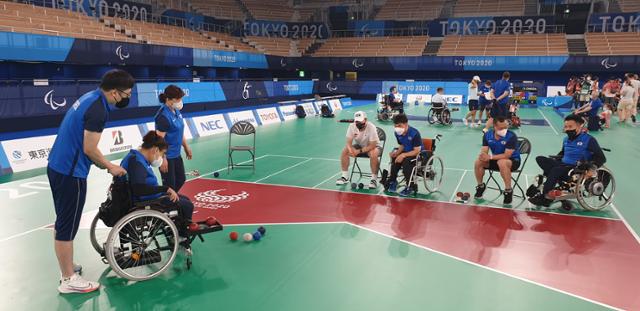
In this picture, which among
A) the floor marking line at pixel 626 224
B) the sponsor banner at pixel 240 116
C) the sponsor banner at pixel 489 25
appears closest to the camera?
the floor marking line at pixel 626 224

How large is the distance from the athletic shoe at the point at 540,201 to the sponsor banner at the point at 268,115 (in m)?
11.4

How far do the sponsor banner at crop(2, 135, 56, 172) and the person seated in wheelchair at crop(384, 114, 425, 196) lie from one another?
6.90 meters

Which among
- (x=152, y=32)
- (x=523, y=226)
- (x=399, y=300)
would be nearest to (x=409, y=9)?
(x=152, y=32)

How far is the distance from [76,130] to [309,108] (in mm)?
16723

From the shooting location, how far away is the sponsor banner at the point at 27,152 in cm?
888

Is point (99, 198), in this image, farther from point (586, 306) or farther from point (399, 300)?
point (586, 306)

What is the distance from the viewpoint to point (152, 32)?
1010 inches

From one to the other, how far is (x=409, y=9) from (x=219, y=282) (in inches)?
1364

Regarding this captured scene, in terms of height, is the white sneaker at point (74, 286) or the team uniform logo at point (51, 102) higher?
the team uniform logo at point (51, 102)

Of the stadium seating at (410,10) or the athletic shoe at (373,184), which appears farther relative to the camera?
the stadium seating at (410,10)

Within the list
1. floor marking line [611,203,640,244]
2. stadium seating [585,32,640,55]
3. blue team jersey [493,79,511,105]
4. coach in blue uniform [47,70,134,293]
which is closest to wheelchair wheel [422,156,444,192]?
floor marking line [611,203,640,244]

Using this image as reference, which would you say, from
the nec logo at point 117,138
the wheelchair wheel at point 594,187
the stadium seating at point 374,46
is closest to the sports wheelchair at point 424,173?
the wheelchair wheel at point 594,187

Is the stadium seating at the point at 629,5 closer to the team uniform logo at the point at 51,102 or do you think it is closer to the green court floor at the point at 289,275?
the green court floor at the point at 289,275

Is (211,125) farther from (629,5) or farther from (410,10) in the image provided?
(629,5)
